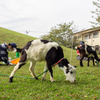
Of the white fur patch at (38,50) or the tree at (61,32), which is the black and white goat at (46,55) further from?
the tree at (61,32)

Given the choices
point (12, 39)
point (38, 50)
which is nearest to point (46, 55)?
point (38, 50)

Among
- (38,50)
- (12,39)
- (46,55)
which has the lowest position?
(46,55)

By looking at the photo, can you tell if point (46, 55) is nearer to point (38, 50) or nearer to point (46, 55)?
point (46, 55)

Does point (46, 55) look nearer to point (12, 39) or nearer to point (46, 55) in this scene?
point (46, 55)

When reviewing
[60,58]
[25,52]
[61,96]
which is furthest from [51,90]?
[25,52]

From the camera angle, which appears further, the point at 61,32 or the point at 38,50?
the point at 61,32

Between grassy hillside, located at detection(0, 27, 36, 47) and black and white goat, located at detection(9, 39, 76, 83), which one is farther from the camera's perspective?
grassy hillside, located at detection(0, 27, 36, 47)

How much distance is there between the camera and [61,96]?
11.4ft

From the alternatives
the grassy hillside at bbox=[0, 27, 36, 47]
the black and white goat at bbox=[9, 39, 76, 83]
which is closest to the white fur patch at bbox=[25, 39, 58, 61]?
the black and white goat at bbox=[9, 39, 76, 83]

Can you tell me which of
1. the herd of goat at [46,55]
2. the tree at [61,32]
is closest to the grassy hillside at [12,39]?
the tree at [61,32]

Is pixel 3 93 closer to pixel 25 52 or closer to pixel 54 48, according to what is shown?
pixel 25 52

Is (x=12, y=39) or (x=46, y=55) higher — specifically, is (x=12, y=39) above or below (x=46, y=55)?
above

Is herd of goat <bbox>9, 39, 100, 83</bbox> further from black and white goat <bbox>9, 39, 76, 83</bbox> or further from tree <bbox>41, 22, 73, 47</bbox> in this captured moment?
tree <bbox>41, 22, 73, 47</bbox>

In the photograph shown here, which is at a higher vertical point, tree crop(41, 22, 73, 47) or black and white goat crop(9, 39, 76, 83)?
tree crop(41, 22, 73, 47)
